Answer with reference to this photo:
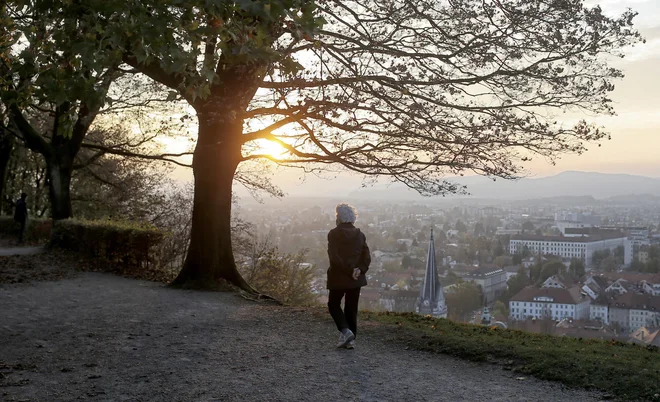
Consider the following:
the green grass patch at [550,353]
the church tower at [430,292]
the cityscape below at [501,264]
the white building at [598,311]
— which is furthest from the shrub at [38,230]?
the white building at [598,311]

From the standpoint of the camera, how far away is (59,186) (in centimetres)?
2130

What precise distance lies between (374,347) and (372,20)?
255 inches

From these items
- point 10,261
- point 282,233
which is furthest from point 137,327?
point 282,233

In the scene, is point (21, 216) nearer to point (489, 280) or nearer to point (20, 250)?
point (20, 250)

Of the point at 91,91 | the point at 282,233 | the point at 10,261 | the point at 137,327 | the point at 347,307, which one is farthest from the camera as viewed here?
the point at 282,233

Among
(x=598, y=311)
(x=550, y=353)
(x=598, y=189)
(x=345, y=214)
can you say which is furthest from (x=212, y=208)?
(x=598, y=189)

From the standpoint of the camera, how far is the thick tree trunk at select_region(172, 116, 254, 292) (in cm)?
1312

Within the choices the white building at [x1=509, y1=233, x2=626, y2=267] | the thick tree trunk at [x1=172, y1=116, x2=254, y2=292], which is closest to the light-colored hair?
the thick tree trunk at [x1=172, y1=116, x2=254, y2=292]

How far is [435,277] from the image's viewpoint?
25.3 m

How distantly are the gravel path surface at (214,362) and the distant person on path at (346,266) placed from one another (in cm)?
47

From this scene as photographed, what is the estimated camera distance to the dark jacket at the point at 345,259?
7.85 m

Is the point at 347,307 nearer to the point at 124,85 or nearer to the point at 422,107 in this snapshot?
the point at 422,107

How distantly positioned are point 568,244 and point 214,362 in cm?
4808

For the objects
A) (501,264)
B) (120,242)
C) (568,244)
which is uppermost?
(120,242)
